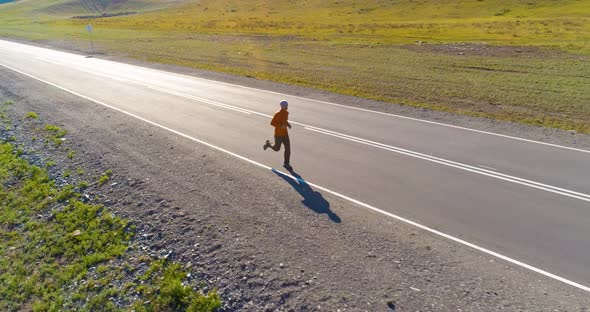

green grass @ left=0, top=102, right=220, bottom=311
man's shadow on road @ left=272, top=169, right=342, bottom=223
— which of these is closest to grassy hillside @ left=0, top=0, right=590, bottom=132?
man's shadow on road @ left=272, top=169, right=342, bottom=223

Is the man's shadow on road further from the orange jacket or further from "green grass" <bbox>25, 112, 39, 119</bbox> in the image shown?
"green grass" <bbox>25, 112, 39, 119</bbox>

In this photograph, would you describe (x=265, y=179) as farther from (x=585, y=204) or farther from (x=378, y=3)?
(x=378, y=3)

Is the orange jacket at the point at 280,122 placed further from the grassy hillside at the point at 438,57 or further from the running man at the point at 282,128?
the grassy hillside at the point at 438,57

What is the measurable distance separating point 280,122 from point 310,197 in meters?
2.48

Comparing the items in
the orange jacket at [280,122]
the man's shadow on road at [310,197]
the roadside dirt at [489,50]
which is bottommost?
the man's shadow on road at [310,197]

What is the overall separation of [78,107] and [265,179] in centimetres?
1138

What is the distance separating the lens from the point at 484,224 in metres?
7.80

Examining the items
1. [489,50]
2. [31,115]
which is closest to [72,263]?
[31,115]

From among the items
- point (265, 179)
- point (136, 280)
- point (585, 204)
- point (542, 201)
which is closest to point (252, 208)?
point (265, 179)

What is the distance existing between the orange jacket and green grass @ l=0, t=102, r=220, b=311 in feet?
14.3

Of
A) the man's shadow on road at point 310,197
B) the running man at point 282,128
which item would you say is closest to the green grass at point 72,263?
the man's shadow on road at point 310,197

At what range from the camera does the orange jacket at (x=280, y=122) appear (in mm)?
10422

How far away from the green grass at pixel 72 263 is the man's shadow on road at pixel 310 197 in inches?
121

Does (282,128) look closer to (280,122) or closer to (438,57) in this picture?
(280,122)
